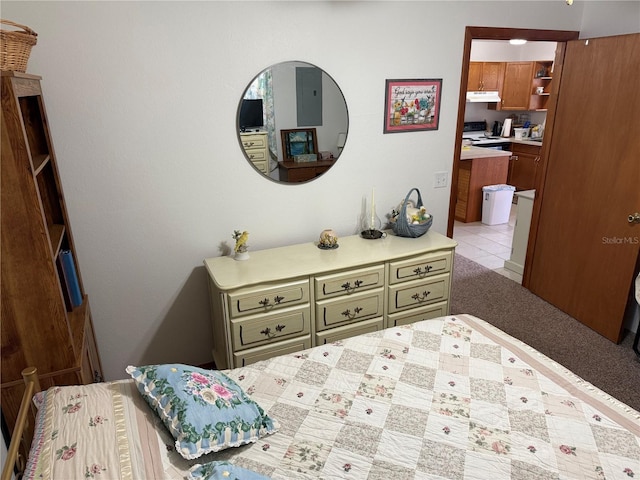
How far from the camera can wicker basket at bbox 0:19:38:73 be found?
4.81ft

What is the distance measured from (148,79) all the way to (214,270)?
1.02 m

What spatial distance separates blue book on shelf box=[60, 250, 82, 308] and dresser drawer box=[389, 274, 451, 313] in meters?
1.67

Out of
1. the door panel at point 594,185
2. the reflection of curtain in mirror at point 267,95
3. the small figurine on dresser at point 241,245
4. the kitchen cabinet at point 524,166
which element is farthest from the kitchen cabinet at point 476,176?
the small figurine on dresser at point 241,245

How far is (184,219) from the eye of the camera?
8.17 ft

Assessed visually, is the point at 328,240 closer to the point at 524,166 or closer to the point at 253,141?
the point at 253,141

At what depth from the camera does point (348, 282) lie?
2473mm

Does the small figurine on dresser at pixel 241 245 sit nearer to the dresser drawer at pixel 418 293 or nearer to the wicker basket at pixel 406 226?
the dresser drawer at pixel 418 293

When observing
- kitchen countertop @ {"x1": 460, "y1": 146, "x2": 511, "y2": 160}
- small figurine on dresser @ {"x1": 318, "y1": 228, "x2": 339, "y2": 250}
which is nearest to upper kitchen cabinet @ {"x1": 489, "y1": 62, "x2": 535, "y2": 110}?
kitchen countertop @ {"x1": 460, "y1": 146, "x2": 511, "y2": 160}

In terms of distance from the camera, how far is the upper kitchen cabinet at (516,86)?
21.3ft

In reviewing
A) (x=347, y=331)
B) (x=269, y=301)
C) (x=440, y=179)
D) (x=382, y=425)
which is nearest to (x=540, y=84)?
(x=440, y=179)

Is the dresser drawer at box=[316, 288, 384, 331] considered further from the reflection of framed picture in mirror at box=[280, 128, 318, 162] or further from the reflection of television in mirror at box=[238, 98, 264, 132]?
the reflection of television in mirror at box=[238, 98, 264, 132]

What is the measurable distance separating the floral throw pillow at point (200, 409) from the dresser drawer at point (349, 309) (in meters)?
0.98

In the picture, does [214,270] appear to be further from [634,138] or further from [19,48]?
[634,138]

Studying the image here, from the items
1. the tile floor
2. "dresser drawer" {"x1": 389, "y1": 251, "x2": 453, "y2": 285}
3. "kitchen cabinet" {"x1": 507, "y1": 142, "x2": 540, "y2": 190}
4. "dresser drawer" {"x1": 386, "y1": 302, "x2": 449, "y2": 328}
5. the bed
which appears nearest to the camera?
the bed
